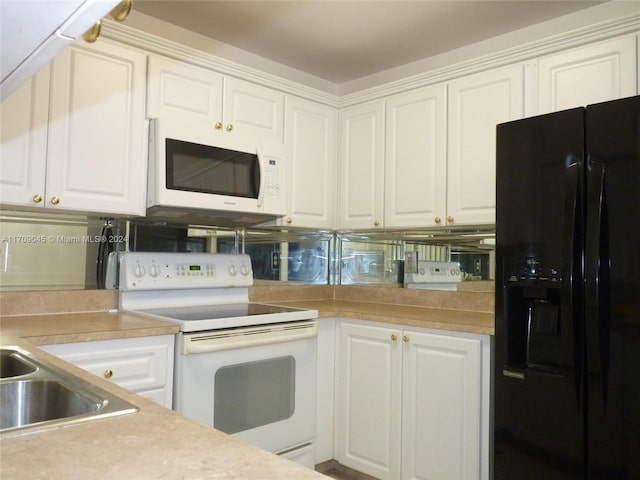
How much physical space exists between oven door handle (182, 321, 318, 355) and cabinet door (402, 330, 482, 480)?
0.48 metres

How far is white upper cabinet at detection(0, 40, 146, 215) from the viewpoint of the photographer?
1971mm

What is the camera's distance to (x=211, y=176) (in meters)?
2.45

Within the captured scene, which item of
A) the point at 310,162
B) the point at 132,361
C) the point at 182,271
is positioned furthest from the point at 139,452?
the point at 310,162

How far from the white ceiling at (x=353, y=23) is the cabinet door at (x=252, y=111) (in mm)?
279

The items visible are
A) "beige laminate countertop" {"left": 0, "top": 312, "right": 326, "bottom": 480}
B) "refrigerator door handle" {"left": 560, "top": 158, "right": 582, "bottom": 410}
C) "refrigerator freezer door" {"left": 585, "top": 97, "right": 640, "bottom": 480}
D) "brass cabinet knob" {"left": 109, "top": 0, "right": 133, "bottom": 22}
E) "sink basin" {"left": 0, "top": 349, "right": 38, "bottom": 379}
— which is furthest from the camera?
"refrigerator door handle" {"left": 560, "top": 158, "right": 582, "bottom": 410}

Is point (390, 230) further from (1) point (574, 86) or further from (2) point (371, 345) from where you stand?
(1) point (574, 86)

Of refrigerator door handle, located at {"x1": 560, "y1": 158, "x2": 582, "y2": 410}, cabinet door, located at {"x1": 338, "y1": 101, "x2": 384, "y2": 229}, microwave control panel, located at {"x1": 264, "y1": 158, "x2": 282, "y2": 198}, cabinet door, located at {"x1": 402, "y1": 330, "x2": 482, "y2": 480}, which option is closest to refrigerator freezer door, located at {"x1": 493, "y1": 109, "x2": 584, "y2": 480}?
refrigerator door handle, located at {"x1": 560, "y1": 158, "x2": 582, "y2": 410}

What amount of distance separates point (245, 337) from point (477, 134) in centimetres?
146

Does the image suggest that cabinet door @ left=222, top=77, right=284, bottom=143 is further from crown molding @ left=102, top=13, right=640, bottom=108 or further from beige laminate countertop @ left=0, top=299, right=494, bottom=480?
beige laminate countertop @ left=0, top=299, right=494, bottom=480

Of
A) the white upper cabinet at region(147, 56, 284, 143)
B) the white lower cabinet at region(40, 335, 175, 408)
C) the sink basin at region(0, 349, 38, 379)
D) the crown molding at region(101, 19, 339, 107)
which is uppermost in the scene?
the crown molding at region(101, 19, 339, 107)

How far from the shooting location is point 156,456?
2.29 ft

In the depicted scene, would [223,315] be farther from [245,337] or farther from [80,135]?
[80,135]

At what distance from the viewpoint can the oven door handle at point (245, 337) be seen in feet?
6.63

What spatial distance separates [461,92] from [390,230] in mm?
828
